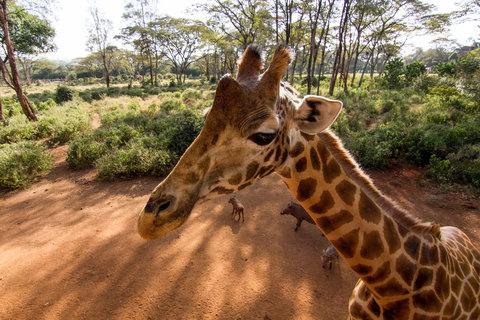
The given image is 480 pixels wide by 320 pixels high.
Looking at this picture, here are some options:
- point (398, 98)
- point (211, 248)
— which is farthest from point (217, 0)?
point (211, 248)

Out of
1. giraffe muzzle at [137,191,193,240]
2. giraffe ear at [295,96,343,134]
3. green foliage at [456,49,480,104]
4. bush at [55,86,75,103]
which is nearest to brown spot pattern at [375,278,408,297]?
giraffe ear at [295,96,343,134]

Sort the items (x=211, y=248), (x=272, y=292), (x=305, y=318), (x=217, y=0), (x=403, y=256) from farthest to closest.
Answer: (x=217, y=0)
(x=211, y=248)
(x=272, y=292)
(x=305, y=318)
(x=403, y=256)

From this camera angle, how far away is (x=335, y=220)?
1.61 m

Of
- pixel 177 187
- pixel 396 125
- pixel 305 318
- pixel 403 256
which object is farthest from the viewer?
pixel 396 125

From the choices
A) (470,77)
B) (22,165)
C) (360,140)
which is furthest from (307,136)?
(470,77)

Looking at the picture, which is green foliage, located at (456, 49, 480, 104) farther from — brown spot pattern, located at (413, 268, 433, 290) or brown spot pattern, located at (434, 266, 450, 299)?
brown spot pattern, located at (413, 268, 433, 290)

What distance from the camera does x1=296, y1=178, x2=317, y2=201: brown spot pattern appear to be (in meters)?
1.64

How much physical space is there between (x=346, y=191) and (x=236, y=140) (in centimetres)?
89

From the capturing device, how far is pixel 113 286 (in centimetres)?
388

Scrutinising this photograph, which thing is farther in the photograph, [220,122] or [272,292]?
[272,292]

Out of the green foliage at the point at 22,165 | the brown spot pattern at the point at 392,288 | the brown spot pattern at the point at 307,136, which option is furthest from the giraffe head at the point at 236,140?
the green foliage at the point at 22,165

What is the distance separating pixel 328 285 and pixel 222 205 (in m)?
3.21

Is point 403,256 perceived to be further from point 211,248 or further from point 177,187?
point 211,248

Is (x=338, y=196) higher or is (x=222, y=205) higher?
(x=338, y=196)
